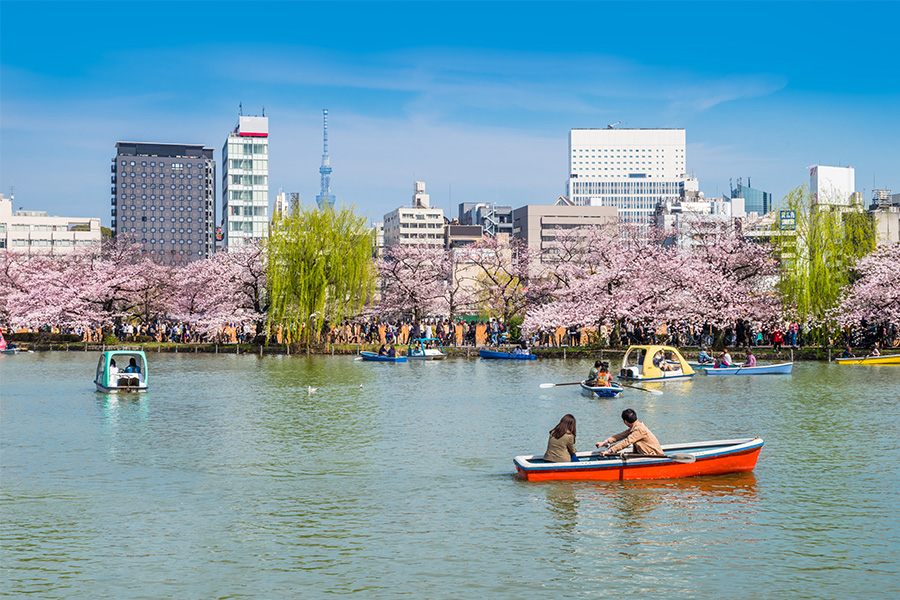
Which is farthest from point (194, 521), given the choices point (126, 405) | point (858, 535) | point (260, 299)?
point (260, 299)

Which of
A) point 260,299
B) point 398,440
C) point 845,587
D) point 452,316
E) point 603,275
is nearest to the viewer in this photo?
point 845,587

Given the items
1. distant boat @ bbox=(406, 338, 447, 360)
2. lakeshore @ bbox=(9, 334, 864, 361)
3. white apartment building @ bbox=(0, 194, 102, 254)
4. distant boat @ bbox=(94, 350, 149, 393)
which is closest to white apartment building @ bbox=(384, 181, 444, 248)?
white apartment building @ bbox=(0, 194, 102, 254)

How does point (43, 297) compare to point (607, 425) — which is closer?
point (607, 425)

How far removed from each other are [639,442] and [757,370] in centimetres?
3065

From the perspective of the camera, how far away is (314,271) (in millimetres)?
67625

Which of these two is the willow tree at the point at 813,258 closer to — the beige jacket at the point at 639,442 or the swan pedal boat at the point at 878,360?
the swan pedal boat at the point at 878,360

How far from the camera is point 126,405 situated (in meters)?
35.0

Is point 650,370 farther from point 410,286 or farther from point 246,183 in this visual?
point 246,183

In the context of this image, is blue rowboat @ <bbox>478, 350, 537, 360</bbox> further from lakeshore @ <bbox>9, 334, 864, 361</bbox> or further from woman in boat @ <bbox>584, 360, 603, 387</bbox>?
woman in boat @ <bbox>584, 360, 603, 387</bbox>

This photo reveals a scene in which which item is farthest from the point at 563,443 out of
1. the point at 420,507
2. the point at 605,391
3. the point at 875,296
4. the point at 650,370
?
the point at 875,296

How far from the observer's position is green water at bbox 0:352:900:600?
14.0 metres

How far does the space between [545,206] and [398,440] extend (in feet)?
555

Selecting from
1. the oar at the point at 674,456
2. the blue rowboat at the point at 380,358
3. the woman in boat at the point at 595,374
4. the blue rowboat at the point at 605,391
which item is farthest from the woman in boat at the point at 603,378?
the blue rowboat at the point at 380,358

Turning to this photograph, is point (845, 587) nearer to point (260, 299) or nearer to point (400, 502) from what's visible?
point (400, 502)
